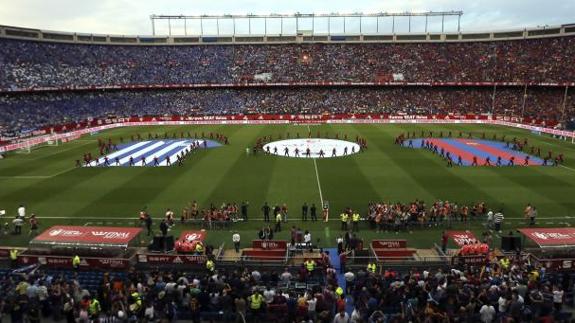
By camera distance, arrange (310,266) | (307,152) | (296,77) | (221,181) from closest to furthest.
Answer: (310,266)
(221,181)
(307,152)
(296,77)

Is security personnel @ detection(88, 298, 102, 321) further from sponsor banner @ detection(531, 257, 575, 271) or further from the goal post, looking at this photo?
the goal post

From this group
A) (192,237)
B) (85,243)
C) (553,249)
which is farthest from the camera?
(192,237)

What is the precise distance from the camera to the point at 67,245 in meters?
18.2

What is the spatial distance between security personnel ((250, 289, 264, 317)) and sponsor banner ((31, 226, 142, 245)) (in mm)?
7910

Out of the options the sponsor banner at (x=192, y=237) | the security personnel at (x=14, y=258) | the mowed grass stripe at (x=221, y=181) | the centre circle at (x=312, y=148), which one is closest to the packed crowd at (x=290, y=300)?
the security personnel at (x=14, y=258)

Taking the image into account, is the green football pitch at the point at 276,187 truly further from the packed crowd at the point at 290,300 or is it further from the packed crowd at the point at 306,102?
the packed crowd at the point at 306,102

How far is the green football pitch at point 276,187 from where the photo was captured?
83.5 ft

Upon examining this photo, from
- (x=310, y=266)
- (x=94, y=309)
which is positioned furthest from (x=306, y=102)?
(x=94, y=309)

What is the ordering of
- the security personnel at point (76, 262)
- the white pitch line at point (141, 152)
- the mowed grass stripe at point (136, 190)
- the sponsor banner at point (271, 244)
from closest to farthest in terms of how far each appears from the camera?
the security personnel at point (76, 262)
the sponsor banner at point (271, 244)
the mowed grass stripe at point (136, 190)
the white pitch line at point (141, 152)

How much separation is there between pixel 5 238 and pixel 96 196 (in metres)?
7.56

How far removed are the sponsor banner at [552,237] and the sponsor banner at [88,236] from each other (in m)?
17.4

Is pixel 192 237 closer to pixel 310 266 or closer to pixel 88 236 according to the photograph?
pixel 88 236

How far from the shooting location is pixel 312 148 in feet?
156

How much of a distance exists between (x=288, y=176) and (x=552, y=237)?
66.4 feet
